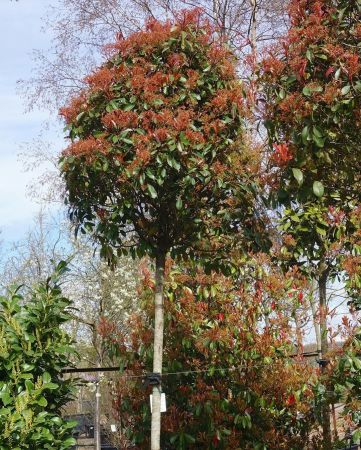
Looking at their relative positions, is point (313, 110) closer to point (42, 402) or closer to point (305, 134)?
point (305, 134)

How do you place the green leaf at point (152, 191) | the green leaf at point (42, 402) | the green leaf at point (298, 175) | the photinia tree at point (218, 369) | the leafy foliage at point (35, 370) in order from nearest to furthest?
the leafy foliage at point (35, 370)
the green leaf at point (42, 402)
the green leaf at point (298, 175)
the green leaf at point (152, 191)
the photinia tree at point (218, 369)

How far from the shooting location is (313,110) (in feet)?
13.1

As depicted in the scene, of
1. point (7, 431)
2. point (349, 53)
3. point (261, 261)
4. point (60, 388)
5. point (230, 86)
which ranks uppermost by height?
point (230, 86)

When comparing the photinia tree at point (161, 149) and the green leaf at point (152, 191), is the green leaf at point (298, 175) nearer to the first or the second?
the photinia tree at point (161, 149)

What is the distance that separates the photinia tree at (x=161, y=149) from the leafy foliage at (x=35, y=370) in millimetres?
912

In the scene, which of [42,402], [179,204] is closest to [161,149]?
[179,204]

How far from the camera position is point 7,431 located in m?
3.65

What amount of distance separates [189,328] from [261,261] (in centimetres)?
111

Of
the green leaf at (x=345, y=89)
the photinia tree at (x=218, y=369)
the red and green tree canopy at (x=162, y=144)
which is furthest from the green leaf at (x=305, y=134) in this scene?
the photinia tree at (x=218, y=369)

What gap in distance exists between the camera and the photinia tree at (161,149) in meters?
4.76

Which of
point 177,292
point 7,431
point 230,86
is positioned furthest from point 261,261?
point 7,431

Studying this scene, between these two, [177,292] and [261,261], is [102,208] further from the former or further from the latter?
[261,261]

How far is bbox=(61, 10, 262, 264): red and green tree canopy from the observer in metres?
4.76

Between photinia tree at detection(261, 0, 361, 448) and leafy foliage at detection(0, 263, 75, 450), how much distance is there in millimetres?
1686
